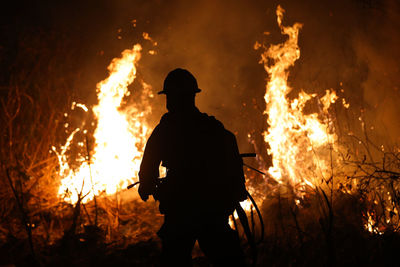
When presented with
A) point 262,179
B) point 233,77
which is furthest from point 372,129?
point 233,77

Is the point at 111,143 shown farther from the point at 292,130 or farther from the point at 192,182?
the point at 192,182

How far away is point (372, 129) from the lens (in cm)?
724

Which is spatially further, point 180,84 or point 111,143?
point 111,143

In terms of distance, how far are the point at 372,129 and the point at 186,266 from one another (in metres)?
6.84

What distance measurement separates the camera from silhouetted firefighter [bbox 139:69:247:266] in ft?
8.09

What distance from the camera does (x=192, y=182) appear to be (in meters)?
2.51

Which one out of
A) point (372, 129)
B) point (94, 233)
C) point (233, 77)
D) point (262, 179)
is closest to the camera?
point (94, 233)

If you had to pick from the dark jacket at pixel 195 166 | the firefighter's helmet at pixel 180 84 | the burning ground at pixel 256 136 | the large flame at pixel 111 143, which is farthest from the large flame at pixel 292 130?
the firefighter's helmet at pixel 180 84

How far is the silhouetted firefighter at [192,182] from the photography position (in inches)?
97.1

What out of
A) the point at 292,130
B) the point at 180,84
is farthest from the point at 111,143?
the point at 180,84

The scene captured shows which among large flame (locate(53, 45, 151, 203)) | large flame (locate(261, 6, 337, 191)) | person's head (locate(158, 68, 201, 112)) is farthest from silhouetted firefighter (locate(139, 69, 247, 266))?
large flame (locate(261, 6, 337, 191))

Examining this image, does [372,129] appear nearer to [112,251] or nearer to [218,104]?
[218,104]

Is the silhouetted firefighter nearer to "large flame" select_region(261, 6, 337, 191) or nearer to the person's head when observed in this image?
the person's head

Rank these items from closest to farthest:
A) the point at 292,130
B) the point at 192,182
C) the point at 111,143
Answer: the point at 192,182 < the point at 292,130 < the point at 111,143
